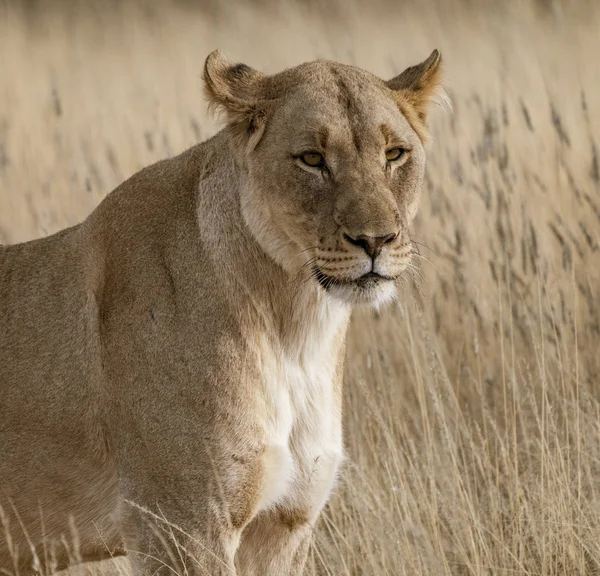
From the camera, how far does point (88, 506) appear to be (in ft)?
12.0

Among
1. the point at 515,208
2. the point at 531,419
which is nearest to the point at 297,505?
the point at 531,419

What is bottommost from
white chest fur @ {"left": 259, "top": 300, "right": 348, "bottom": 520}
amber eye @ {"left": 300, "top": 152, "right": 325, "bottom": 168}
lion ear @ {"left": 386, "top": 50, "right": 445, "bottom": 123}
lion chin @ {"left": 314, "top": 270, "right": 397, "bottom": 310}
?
white chest fur @ {"left": 259, "top": 300, "right": 348, "bottom": 520}

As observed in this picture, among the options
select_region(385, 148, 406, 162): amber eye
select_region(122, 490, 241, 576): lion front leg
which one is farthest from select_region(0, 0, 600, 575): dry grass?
select_region(385, 148, 406, 162): amber eye

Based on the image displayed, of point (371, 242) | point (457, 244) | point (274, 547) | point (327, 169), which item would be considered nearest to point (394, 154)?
point (327, 169)

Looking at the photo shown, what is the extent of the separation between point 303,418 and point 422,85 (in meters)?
1.19

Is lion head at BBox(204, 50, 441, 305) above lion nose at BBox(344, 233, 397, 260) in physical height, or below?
above

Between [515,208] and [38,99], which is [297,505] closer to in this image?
[515,208]

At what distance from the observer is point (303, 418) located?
143 inches

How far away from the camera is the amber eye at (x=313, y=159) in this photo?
11.6 feet

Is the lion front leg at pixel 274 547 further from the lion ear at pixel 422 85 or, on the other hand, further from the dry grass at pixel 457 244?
the lion ear at pixel 422 85

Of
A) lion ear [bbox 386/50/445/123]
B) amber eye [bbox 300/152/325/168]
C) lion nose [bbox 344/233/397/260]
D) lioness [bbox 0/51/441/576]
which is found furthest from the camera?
lion ear [bbox 386/50/445/123]

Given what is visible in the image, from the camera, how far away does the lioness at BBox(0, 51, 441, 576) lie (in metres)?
3.41

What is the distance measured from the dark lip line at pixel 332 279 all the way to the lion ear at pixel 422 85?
2.50 ft

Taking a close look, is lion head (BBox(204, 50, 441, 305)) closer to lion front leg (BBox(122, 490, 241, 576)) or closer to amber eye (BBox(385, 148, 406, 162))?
amber eye (BBox(385, 148, 406, 162))
